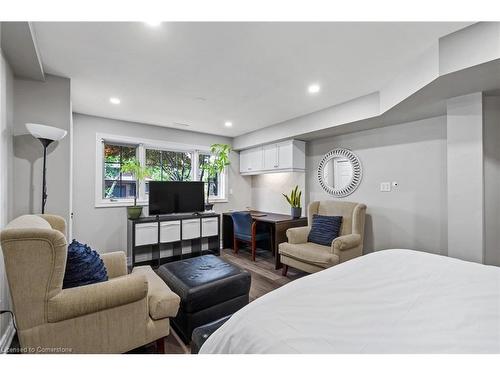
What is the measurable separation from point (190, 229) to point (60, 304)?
2.67 metres

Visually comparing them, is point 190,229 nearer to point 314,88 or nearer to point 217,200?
point 217,200

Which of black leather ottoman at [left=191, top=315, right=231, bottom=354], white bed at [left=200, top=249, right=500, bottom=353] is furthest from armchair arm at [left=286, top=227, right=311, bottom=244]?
black leather ottoman at [left=191, top=315, right=231, bottom=354]

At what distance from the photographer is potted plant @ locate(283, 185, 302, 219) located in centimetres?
402

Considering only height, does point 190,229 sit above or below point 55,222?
below

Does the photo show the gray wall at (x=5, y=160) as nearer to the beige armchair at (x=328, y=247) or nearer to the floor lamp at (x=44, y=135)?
the floor lamp at (x=44, y=135)

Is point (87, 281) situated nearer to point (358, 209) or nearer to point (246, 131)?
point (358, 209)

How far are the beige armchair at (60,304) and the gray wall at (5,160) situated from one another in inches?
23.2

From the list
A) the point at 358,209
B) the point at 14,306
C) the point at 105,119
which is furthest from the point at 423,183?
the point at 105,119

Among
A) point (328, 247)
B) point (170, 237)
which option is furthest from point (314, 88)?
point (170, 237)

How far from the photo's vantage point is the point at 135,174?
3.75 metres

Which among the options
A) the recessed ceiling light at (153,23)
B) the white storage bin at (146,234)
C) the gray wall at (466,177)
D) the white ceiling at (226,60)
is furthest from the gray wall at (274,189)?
the recessed ceiling light at (153,23)

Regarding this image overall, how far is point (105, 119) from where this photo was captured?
370 cm

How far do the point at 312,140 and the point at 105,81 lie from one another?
10.4ft

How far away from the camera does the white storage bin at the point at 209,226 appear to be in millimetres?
4098
